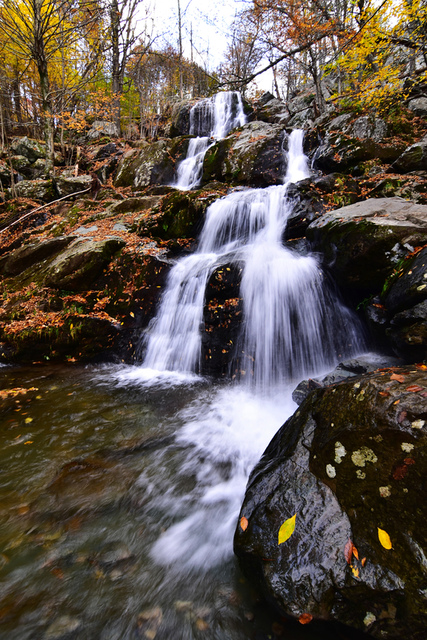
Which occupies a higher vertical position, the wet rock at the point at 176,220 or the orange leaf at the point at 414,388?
the wet rock at the point at 176,220

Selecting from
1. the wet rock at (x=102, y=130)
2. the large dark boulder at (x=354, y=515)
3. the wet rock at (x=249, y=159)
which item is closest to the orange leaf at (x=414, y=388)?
the large dark boulder at (x=354, y=515)

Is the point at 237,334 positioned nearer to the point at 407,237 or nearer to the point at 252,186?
the point at 407,237

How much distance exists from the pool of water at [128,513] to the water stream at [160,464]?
1 centimetres

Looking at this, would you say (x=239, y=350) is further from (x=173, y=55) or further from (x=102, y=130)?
(x=173, y=55)

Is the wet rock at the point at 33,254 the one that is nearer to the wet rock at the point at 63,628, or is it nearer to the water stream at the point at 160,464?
the water stream at the point at 160,464

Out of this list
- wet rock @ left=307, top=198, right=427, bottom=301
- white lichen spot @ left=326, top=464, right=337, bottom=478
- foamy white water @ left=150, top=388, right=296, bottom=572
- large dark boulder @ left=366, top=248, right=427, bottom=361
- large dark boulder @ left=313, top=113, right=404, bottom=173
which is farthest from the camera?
large dark boulder @ left=313, top=113, right=404, bottom=173

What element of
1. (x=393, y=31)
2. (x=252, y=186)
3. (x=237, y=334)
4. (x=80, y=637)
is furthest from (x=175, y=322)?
(x=393, y=31)

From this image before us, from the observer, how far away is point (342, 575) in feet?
4.95

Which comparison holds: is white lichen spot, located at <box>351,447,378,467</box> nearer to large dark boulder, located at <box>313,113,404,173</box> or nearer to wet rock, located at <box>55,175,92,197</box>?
large dark boulder, located at <box>313,113,404,173</box>

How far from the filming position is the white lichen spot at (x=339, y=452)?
1879 millimetres

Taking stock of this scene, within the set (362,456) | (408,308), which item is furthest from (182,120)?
(362,456)

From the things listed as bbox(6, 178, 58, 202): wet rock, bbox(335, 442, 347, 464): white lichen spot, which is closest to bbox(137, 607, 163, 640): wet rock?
bbox(335, 442, 347, 464): white lichen spot

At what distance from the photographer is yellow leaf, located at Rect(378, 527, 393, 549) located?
1.48 m

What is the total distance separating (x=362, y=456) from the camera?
179cm
